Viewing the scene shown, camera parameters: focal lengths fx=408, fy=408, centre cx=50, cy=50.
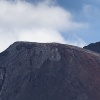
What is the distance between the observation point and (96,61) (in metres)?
134

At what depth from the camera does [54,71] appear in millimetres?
127125

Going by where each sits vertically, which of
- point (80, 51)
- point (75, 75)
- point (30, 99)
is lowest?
Result: point (30, 99)

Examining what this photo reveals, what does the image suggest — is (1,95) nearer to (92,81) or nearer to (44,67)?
(44,67)

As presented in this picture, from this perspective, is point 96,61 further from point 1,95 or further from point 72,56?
point 1,95

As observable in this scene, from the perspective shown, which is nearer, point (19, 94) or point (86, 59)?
point (19, 94)

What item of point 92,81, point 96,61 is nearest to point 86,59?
point 96,61

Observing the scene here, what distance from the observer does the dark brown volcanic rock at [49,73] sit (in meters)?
119

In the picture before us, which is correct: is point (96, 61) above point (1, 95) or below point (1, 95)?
above

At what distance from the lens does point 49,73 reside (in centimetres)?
12662

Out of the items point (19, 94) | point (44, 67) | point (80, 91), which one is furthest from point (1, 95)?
point (80, 91)

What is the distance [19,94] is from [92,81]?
22375 mm

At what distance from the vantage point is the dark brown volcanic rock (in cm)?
11881

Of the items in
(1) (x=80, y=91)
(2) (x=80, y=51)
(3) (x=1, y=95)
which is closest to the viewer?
(1) (x=80, y=91)

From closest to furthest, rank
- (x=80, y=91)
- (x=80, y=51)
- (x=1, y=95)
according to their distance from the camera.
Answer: (x=80, y=91)
(x=1, y=95)
(x=80, y=51)
